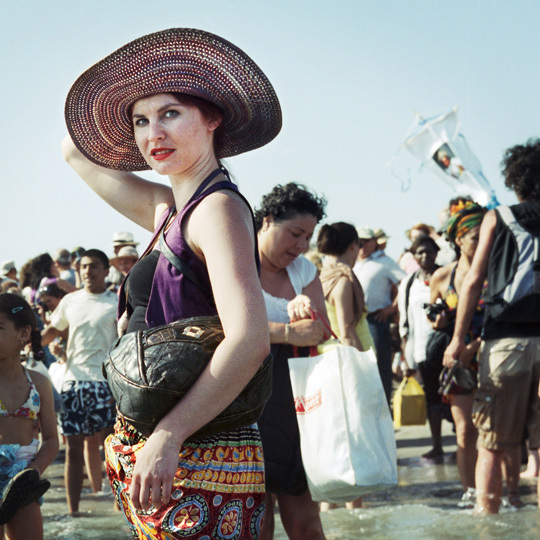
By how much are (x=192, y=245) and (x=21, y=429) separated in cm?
230

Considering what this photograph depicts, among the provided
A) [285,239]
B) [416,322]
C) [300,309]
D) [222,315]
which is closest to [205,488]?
[222,315]

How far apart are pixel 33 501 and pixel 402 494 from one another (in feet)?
11.7

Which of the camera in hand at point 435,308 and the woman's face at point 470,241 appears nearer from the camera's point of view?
the woman's face at point 470,241

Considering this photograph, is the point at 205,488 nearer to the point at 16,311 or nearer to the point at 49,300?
the point at 16,311

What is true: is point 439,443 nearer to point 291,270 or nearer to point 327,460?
point 291,270

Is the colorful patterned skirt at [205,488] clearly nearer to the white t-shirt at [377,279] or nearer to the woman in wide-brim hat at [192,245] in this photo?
the woman in wide-brim hat at [192,245]

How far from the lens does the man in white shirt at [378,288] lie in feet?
26.4

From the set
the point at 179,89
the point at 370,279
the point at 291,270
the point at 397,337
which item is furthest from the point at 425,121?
the point at 179,89

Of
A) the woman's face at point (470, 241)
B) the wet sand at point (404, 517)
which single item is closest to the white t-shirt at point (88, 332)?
the wet sand at point (404, 517)

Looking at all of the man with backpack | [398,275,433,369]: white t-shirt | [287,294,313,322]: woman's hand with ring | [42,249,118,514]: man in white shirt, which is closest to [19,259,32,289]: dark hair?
[42,249,118,514]: man in white shirt

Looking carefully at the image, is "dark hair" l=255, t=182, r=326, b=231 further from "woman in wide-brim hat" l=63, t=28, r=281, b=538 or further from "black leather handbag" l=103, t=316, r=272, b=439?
"black leather handbag" l=103, t=316, r=272, b=439

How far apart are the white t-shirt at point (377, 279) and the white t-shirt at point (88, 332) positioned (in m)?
2.65

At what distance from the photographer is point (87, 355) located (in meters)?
6.89

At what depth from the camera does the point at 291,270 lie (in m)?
4.22
